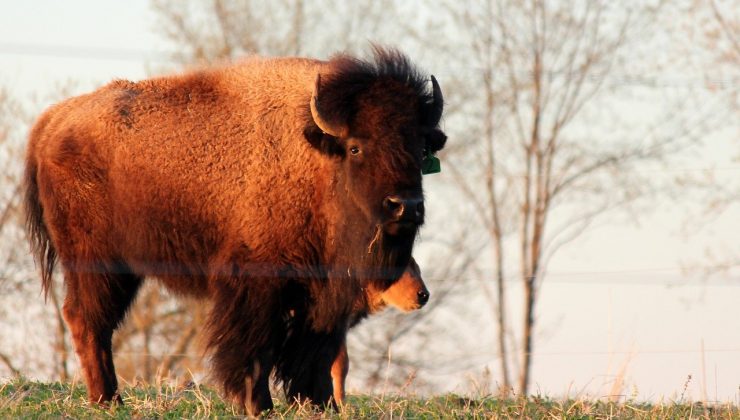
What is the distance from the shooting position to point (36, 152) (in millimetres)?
9008

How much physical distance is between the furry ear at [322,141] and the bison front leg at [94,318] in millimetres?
1885

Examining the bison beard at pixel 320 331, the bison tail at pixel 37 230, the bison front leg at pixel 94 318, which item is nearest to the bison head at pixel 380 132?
the bison beard at pixel 320 331

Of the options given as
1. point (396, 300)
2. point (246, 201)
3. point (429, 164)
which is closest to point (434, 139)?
point (429, 164)

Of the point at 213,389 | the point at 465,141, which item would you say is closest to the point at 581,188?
the point at 465,141

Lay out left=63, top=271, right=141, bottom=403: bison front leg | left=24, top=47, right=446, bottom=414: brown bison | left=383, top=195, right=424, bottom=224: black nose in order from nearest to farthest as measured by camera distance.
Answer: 1. left=383, top=195, right=424, bottom=224: black nose
2. left=24, top=47, right=446, bottom=414: brown bison
3. left=63, top=271, right=141, bottom=403: bison front leg

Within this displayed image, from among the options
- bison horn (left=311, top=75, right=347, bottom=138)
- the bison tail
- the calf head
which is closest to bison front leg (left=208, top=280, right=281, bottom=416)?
the calf head

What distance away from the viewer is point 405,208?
23.3 ft

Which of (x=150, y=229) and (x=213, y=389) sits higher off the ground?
(x=150, y=229)

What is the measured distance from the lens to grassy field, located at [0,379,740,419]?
21.9 feet

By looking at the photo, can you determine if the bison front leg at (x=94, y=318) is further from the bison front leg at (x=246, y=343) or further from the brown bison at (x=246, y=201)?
the bison front leg at (x=246, y=343)

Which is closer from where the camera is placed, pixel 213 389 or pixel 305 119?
pixel 305 119

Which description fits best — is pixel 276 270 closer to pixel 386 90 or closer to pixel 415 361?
pixel 386 90

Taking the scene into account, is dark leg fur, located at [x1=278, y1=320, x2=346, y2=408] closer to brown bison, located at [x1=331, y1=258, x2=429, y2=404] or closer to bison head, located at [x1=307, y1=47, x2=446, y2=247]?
bison head, located at [x1=307, y1=47, x2=446, y2=247]

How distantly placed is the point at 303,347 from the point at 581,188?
14.8 m
